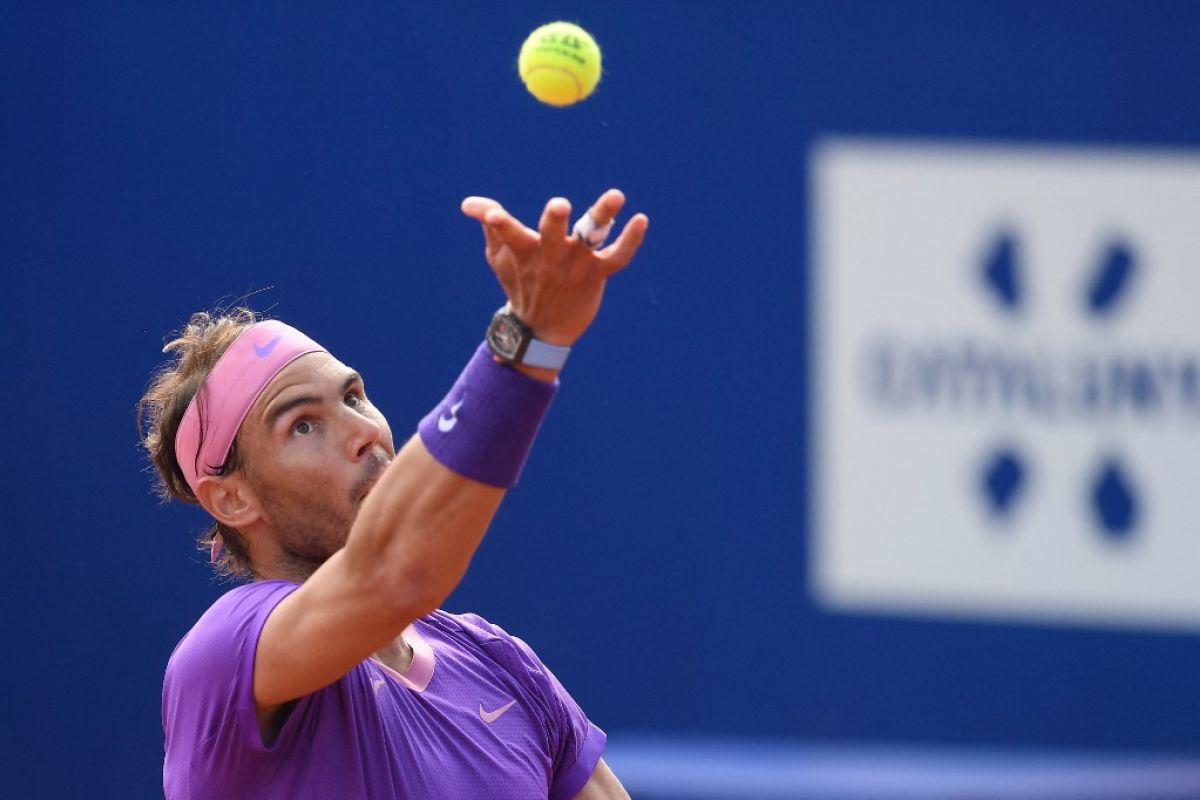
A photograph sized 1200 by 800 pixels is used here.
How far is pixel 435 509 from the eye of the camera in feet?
5.89

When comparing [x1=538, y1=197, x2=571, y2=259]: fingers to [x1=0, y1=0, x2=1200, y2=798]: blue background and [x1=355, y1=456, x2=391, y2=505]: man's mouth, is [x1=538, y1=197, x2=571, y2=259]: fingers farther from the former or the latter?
[x1=0, y1=0, x2=1200, y2=798]: blue background

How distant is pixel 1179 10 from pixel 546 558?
93.6 inches

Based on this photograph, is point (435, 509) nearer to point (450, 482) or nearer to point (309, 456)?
point (450, 482)

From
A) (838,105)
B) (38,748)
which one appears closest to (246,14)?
(838,105)

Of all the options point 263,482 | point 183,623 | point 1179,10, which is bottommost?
point 183,623

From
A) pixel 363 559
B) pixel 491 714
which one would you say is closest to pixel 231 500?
pixel 491 714

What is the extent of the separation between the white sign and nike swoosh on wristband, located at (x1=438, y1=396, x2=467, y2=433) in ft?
9.02

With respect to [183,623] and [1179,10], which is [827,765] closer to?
[183,623]

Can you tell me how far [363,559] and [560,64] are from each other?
943mm

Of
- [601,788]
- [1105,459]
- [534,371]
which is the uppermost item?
[534,371]

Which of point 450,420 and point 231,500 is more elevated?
point 450,420

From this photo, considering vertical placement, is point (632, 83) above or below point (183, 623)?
above

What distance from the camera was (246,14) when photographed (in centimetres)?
438

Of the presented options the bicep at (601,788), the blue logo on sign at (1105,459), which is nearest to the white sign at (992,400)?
the blue logo on sign at (1105,459)
